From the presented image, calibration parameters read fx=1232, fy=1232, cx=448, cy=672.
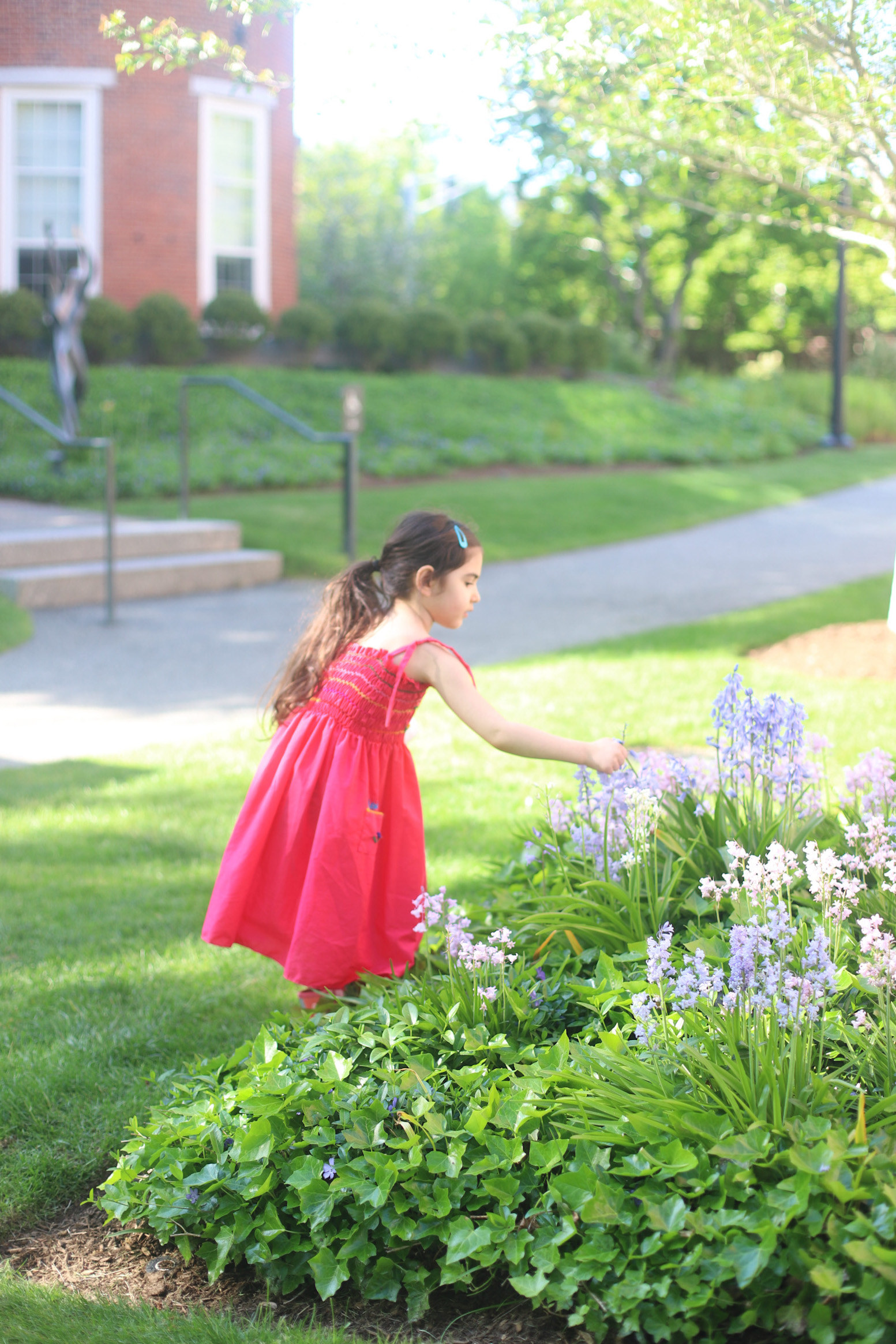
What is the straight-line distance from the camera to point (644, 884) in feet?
9.78

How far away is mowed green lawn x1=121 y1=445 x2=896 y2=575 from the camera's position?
11.0 m

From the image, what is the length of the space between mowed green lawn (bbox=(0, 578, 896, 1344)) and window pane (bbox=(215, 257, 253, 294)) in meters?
13.0

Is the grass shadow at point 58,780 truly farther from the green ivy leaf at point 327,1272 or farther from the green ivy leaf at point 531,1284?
the green ivy leaf at point 531,1284

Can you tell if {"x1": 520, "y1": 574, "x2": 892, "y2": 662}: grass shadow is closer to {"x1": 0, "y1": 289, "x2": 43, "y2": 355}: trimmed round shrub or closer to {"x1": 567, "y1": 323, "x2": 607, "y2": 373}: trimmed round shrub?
{"x1": 0, "y1": 289, "x2": 43, "y2": 355}: trimmed round shrub

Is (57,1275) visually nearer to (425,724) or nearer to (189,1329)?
(189,1329)

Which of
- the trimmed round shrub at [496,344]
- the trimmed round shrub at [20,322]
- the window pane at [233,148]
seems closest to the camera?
the trimmed round shrub at [20,322]

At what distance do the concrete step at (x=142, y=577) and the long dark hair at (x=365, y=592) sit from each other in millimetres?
5802

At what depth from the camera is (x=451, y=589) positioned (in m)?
3.13

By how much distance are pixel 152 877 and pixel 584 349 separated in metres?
19.7

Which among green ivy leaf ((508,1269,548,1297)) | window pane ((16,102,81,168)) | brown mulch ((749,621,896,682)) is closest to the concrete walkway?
brown mulch ((749,621,896,682))

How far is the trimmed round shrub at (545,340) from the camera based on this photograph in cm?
2150

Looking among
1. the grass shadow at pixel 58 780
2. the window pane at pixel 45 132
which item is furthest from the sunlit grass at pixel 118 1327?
the window pane at pixel 45 132

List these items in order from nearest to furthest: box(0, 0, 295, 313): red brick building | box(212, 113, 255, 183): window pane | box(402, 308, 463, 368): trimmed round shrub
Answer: box(0, 0, 295, 313): red brick building < box(212, 113, 255, 183): window pane < box(402, 308, 463, 368): trimmed round shrub

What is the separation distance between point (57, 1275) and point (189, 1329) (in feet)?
1.32
